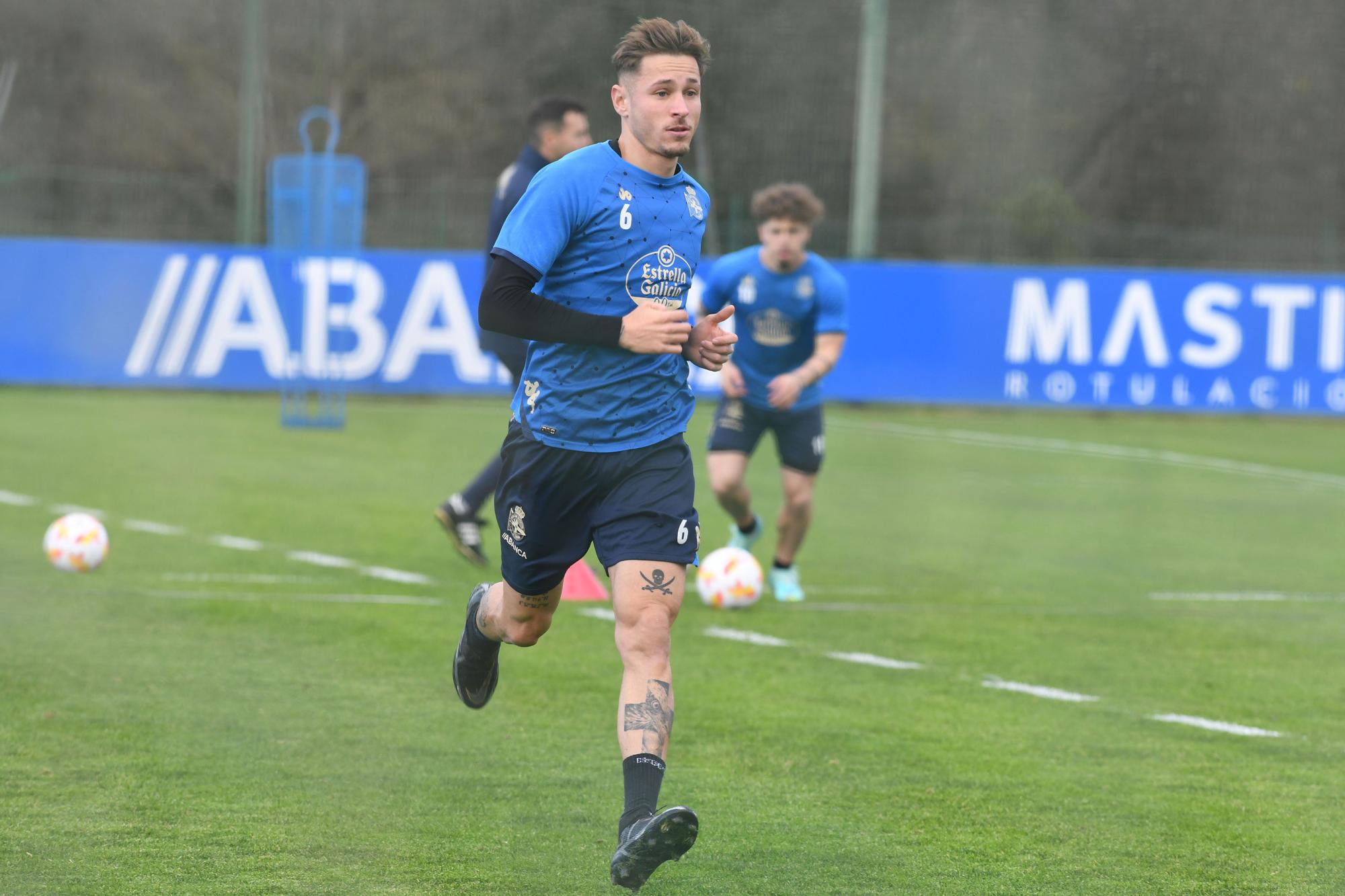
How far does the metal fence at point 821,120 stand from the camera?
26.4 meters

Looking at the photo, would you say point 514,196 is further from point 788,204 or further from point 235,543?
point 235,543

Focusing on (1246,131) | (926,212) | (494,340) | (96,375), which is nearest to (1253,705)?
(494,340)

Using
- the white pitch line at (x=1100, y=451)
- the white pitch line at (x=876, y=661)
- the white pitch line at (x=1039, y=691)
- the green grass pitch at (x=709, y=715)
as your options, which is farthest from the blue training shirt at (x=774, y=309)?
the white pitch line at (x=1100, y=451)

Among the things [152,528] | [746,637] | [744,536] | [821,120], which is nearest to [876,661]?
[746,637]

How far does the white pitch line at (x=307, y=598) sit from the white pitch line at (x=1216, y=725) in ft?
11.7

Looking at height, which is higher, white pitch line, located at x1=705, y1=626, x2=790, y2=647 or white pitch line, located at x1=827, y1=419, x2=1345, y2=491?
white pitch line, located at x1=827, y1=419, x2=1345, y2=491

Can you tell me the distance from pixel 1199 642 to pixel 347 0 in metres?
22.9

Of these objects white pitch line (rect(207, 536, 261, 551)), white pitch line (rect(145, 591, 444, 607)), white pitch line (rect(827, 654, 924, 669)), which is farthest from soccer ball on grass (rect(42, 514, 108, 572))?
white pitch line (rect(827, 654, 924, 669))

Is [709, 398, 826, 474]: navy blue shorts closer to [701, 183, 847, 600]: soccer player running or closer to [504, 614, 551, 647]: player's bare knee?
[701, 183, 847, 600]: soccer player running

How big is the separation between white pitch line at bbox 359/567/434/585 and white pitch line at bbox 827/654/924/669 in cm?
249

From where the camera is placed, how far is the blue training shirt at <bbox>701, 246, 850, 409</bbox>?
9430 millimetres

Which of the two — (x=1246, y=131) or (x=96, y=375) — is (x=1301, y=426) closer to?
(x=1246, y=131)

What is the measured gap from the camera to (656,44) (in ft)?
16.6

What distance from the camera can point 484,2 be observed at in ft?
94.4
